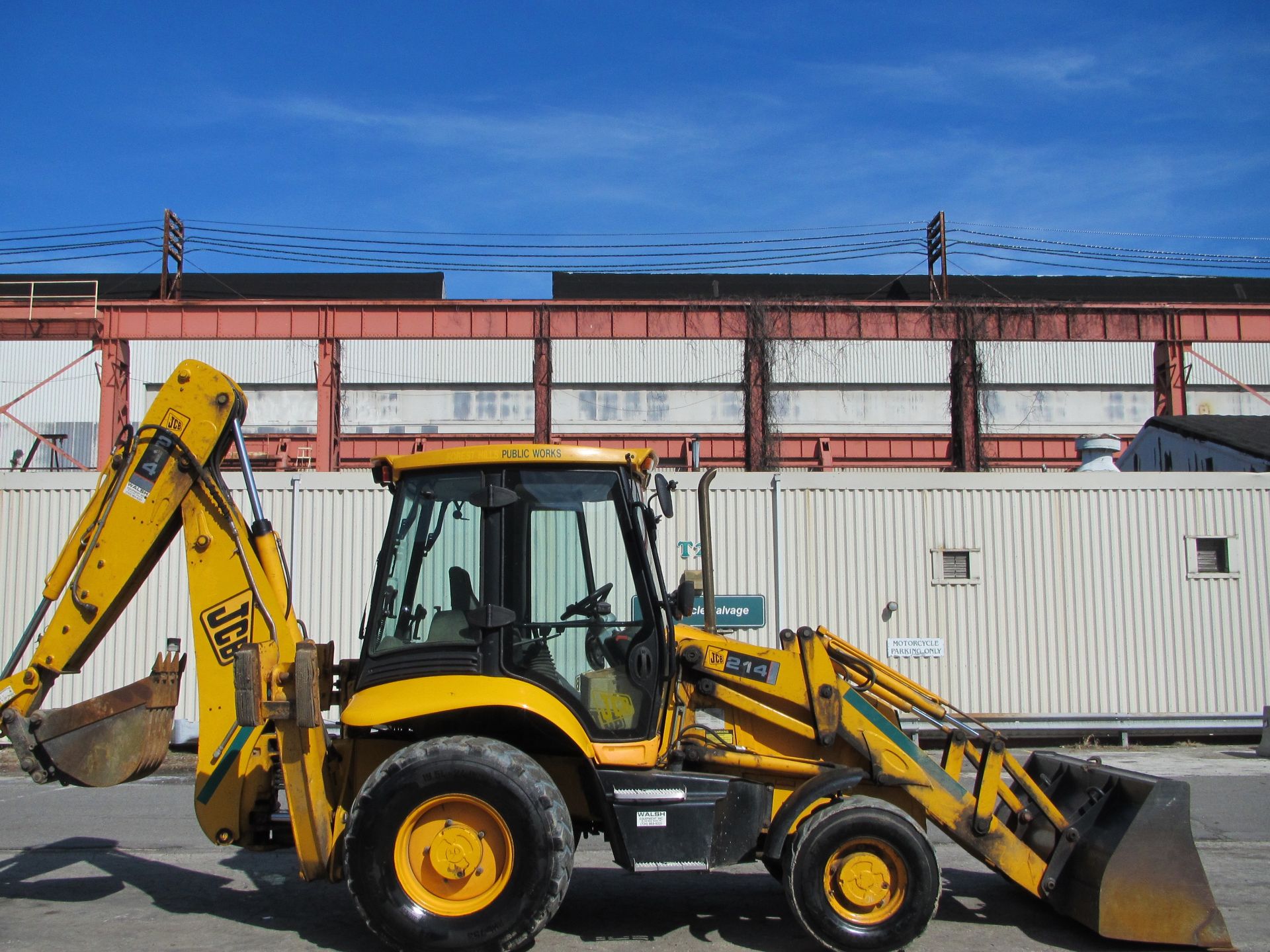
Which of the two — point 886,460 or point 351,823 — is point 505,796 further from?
point 886,460

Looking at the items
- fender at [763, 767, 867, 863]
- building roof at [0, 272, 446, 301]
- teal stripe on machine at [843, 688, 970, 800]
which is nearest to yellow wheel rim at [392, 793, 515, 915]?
fender at [763, 767, 867, 863]

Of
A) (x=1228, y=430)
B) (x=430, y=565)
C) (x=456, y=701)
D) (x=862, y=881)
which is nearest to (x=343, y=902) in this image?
(x=456, y=701)

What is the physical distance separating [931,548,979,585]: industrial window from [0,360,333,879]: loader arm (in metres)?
8.99

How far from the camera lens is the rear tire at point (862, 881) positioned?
4.86 metres

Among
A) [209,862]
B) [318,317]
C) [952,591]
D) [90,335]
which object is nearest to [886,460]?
[318,317]

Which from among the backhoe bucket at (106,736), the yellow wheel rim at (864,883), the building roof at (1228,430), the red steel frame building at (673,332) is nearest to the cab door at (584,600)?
the yellow wheel rim at (864,883)

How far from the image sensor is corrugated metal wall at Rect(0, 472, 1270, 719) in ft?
41.5

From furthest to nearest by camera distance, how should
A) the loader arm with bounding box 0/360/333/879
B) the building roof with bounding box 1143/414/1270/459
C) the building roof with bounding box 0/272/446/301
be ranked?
1. the building roof with bounding box 0/272/446/301
2. the building roof with bounding box 1143/414/1270/459
3. the loader arm with bounding box 0/360/333/879

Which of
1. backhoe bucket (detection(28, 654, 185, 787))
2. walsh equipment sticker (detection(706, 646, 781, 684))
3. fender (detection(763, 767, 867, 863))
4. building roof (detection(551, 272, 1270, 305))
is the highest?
building roof (detection(551, 272, 1270, 305))

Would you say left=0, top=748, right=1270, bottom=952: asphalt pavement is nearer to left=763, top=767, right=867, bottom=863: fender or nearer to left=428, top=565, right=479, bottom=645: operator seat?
left=763, top=767, right=867, bottom=863: fender

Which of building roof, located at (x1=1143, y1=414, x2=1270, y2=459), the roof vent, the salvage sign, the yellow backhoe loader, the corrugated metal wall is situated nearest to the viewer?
the yellow backhoe loader

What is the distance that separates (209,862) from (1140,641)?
10.6m

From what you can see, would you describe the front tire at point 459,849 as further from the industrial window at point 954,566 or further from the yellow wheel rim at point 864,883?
the industrial window at point 954,566

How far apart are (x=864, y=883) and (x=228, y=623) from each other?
339cm
